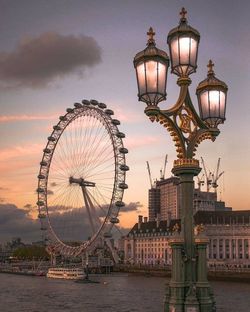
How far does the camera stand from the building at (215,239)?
120750mm

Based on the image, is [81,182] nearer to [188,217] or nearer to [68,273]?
[68,273]

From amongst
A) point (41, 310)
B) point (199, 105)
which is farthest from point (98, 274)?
point (199, 105)

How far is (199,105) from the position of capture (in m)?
9.32

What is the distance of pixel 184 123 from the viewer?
884cm

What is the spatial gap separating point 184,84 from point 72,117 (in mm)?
64493

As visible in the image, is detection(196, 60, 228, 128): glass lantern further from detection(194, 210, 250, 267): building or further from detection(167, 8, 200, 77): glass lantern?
detection(194, 210, 250, 267): building

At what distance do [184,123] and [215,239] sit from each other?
389ft

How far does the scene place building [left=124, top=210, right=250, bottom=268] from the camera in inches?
4754

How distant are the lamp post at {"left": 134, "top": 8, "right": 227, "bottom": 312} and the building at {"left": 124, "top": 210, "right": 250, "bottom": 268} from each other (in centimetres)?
10533

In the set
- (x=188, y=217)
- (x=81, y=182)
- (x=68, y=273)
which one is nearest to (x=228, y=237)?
(x=68, y=273)

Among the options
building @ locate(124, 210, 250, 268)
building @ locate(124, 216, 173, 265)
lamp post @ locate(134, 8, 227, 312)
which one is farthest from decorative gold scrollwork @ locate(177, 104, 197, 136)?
building @ locate(124, 216, 173, 265)

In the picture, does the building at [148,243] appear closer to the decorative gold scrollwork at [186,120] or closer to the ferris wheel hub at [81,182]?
the ferris wheel hub at [81,182]

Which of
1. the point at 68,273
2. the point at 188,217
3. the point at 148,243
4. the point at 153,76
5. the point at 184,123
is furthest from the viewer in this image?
the point at 148,243

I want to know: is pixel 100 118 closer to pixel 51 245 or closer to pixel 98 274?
pixel 51 245
